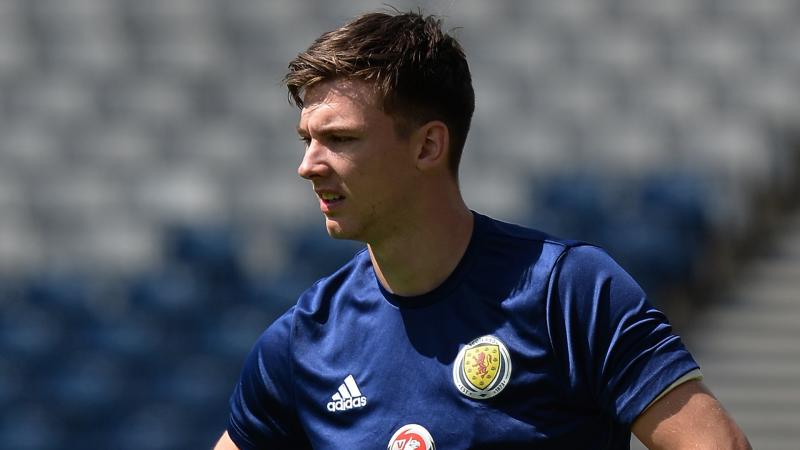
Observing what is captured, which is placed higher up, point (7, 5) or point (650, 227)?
point (7, 5)

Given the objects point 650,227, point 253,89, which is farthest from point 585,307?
point 253,89

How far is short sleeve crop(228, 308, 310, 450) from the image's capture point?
2791 mm

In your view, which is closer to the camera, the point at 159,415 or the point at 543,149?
the point at 159,415

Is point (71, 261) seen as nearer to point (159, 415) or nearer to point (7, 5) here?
point (159, 415)

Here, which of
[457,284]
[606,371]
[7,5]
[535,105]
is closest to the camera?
[606,371]

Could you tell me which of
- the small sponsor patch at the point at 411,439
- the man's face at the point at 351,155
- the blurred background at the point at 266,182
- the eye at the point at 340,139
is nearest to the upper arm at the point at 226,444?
the small sponsor patch at the point at 411,439

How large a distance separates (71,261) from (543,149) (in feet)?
Answer: 10.0

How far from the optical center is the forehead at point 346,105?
254cm

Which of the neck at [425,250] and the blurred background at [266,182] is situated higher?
the neck at [425,250]

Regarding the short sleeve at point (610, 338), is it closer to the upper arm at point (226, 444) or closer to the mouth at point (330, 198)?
the mouth at point (330, 198)

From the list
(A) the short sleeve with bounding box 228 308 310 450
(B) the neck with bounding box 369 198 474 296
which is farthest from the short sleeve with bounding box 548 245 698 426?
(A) the short sleeve with bounding box 228 308 310 450

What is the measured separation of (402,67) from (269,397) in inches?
29.3

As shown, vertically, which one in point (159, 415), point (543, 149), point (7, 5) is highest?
point (7, 5)

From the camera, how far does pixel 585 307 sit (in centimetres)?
242
